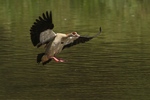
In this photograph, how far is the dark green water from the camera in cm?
1430

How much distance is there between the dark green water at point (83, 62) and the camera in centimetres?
1430

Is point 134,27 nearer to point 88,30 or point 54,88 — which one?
point 88,30

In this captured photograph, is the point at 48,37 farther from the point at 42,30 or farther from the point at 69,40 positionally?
the point at 69,40

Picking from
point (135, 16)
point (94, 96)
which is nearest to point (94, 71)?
point (94, 96)

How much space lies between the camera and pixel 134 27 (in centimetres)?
2412

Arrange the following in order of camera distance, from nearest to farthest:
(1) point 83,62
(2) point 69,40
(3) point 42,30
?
(3) point 42,30 < (2) point 69,40 < (1) point 83,62

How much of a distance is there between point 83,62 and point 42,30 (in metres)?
5.06

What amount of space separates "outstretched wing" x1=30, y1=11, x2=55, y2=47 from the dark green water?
5.52 ft

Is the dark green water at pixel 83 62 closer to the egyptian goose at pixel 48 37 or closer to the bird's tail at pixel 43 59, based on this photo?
the bird's tail at pixel 43 59

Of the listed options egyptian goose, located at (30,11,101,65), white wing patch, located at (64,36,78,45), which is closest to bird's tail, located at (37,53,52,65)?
egyptian goose, located at (30,11,101,65)

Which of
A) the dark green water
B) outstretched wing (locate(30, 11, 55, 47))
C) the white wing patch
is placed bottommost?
the dark green water

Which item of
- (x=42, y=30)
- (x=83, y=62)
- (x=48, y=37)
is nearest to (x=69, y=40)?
(x=48, y=37)

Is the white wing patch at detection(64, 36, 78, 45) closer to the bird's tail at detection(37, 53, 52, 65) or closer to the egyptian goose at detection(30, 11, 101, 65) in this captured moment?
the egyptian goose at detection(30, 11, 101, 65)

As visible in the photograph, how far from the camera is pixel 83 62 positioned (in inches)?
677
